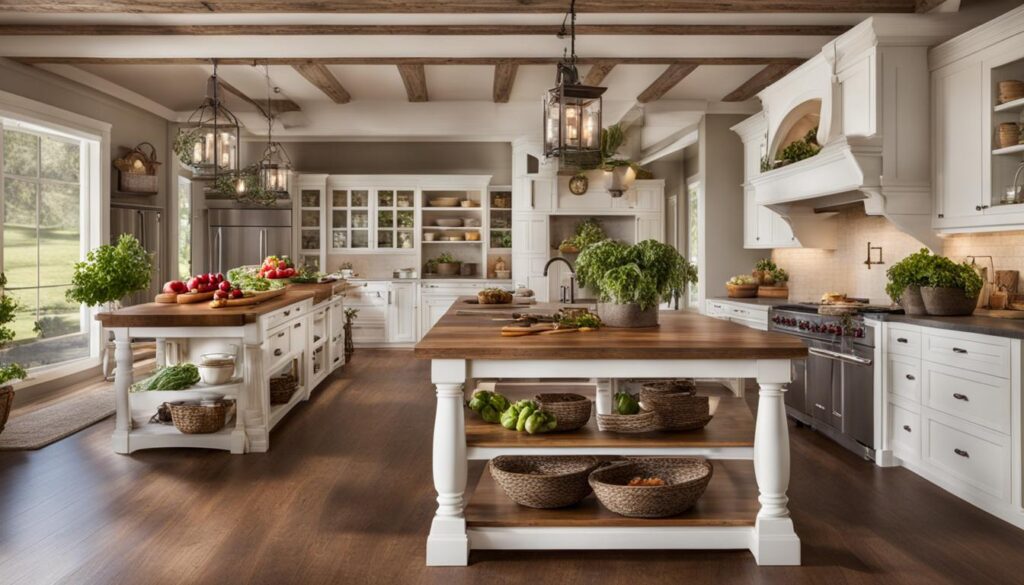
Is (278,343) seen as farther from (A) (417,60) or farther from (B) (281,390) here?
(A) (417,60)

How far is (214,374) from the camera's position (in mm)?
4562

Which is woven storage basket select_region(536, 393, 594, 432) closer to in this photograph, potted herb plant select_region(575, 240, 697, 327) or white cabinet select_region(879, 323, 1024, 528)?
potted herb plant select_region(575, 240, 697, 327)

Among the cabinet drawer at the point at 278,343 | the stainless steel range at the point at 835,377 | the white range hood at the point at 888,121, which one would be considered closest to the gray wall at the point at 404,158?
the cabinet drawer at the point at 278,343

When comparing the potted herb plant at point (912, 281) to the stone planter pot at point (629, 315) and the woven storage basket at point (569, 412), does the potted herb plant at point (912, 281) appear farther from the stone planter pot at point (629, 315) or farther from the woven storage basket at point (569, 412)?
the woven storage basket at point (569, 412)

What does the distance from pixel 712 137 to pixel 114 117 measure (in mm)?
6416

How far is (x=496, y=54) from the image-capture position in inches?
232

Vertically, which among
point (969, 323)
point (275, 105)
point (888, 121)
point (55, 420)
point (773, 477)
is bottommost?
point (55, 420)

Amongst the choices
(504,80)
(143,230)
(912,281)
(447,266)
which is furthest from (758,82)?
(143,230)

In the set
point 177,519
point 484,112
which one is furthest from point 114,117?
point 177,519

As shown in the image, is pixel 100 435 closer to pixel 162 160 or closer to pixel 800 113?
pixel 162 160

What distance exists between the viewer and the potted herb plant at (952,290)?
4.15 meters

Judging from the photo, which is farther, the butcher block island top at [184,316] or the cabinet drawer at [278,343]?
the cabinet drawer at [278,343]

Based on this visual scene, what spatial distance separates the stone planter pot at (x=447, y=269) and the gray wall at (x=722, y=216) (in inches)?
147

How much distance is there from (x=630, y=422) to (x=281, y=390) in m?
3.45
